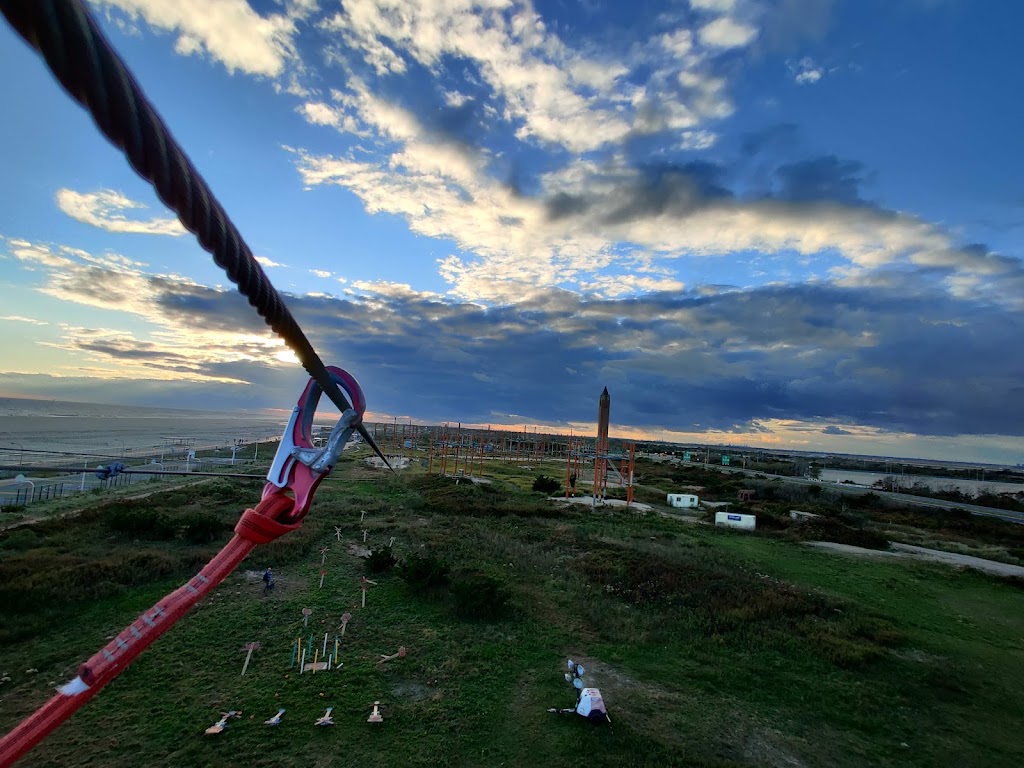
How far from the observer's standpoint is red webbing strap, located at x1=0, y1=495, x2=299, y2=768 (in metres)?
3.87

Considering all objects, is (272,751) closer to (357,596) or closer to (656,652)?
(357,596)

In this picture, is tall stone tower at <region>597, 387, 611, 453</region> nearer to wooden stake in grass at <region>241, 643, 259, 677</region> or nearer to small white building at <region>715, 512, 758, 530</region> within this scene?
small white building at <region>715, 512, 758, 530</region>

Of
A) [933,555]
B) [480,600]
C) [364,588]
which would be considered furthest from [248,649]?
[933,555]

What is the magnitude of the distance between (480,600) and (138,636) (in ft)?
31.0

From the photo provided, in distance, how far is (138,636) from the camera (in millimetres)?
4109

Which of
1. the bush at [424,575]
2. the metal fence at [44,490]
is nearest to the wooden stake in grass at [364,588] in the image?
the bush at [424,575]

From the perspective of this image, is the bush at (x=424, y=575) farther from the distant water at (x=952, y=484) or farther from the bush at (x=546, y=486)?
the distant water at (x=952, y=484)

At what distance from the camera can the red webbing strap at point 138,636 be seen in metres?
3.87

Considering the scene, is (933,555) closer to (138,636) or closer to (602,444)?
(602,444)

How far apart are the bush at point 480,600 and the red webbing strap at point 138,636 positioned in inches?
356

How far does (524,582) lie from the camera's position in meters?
15.7

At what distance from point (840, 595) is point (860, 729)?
864 centimetres

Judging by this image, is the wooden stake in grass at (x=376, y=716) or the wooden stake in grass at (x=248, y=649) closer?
the wooden stake in grass at (x=376, y=716)

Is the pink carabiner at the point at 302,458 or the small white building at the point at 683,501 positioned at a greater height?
the pink carabiner at the point at 302,458
